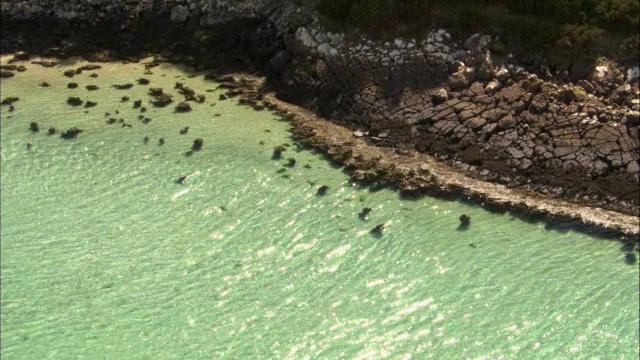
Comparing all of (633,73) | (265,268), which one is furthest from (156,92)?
(633,73)

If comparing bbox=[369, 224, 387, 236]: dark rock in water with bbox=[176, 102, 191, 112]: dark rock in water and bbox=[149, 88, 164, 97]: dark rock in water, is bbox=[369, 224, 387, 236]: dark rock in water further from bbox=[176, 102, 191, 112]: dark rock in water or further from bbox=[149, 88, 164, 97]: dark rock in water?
bbox=[149, 88, 164, 97]: dark rock in water

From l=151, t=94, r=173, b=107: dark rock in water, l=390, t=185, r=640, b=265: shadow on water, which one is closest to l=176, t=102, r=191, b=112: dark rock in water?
l=151, t=94, r=173, b=107: dark rock in water

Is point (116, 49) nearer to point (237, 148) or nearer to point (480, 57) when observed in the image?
point (237, 148)

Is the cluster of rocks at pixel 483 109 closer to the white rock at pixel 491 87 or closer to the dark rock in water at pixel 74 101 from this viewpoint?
the white rock at pixel 491 87

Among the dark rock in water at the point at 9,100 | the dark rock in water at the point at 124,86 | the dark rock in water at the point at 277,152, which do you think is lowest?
the dark rock in water at the point at 9,100

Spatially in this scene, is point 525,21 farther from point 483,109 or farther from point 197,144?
point 197,144

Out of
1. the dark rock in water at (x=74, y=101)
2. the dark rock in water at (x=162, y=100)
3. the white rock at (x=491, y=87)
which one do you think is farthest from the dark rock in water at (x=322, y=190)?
the dark rock in water at (x=74, y=101)
